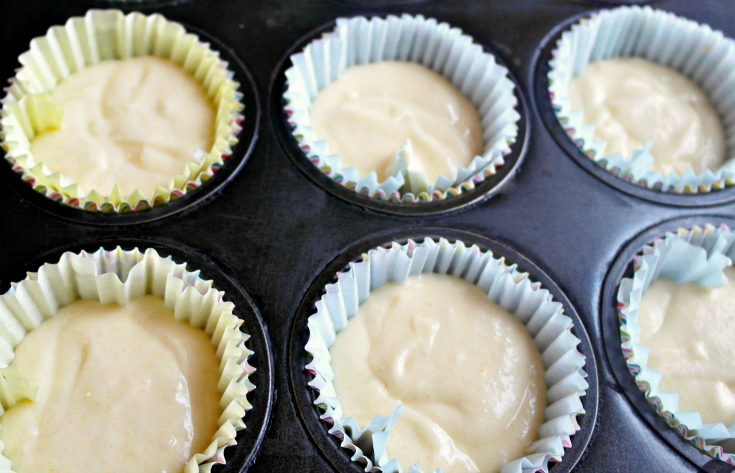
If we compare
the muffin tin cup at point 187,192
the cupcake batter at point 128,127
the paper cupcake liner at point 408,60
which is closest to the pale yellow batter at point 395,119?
the paper cupcake liner at point 408,60

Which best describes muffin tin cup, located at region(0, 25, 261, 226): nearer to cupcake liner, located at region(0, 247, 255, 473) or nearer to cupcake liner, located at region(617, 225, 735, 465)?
cupcake liner, located at region(0, 247, 255, 473)

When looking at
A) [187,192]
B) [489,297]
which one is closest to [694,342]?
[489,297]

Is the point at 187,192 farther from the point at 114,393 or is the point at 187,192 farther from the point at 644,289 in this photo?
the point at 644,289

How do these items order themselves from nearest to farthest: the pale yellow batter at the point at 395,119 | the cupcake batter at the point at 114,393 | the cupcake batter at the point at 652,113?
the cupcake batter at the point at 114,393 → the pale yellow batter at the point at 395,119 → the cupcake batter at the point at 652,113

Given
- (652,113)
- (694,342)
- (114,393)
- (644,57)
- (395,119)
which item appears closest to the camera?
(114,393)

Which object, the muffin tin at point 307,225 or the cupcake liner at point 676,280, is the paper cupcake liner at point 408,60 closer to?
the muffin tin at point 307,225

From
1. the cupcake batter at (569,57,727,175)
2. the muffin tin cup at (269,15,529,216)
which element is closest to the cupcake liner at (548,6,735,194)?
the cupcake batter at (569,57,727,175)
